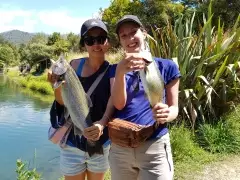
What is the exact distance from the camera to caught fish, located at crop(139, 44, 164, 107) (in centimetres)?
232

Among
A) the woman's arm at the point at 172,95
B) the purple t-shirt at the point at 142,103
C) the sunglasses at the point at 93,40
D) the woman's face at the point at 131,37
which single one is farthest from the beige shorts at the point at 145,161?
the sunglasses at the point at 93,40

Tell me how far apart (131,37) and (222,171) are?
398cm

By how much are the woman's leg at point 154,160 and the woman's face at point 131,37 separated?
732 millimetres

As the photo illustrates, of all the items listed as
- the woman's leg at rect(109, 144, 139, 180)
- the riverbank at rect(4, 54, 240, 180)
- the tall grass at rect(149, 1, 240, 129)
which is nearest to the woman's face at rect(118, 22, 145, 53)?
the woman's leg at rect(109, 144, 139, 180)

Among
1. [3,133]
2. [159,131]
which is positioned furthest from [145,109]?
[3,133]

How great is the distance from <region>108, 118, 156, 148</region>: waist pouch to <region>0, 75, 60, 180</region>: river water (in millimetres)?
3754

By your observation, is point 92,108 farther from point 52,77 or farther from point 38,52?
point 38,52

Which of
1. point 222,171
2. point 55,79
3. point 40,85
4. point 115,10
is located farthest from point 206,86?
point 115,10

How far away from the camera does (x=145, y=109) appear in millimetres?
2645

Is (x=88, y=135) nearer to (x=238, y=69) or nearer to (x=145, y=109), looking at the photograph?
(x=145, y=109)

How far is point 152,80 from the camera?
2330mm

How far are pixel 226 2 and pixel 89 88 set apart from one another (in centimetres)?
2609

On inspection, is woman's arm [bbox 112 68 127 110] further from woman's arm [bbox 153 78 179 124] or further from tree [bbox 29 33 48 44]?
tree [bbox 29 33 48 44]

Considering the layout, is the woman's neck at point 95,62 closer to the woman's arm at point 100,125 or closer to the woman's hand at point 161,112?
the woman's arm at point 100,125
